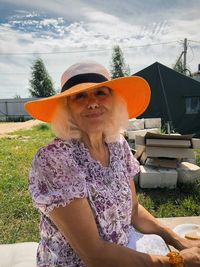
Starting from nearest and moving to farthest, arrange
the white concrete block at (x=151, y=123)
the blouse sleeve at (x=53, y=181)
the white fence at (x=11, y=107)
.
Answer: the blouse sleeve at (x=53, y=181) < the white concrete block at (x=151, y=123) < the white fence at (x=11, y=107)

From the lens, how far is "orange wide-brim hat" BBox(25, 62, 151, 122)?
1.60m

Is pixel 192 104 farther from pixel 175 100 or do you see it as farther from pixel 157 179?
pixel 157 179

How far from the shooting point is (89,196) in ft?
4.98

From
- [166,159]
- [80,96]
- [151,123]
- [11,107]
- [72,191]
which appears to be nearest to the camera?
[72,191]

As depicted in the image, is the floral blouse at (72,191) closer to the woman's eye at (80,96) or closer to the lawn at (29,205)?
the woman's eye at (80,96)

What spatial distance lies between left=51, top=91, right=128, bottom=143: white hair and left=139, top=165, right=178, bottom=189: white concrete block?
2807mm

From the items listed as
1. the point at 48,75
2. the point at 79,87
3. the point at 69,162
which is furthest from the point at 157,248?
the point at 48,75

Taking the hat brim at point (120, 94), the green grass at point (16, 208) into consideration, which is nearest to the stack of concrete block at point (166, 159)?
the green grass at point (16, 208)

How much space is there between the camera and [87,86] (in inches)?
61.6

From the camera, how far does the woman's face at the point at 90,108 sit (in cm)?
168

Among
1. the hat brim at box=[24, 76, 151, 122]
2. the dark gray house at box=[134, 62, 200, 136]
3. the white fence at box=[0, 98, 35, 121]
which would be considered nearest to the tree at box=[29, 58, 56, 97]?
the white fence at box=[0, 98, 35, 121]

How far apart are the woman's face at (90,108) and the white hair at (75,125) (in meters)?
0.04

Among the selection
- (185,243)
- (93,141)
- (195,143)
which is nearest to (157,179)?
(195,143)

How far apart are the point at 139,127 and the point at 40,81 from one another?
1088 inches
